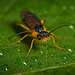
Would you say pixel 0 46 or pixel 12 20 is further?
pixel 12 20

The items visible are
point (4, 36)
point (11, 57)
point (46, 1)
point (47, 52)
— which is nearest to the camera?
point (11, 57)

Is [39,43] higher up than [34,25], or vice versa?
[34,25]

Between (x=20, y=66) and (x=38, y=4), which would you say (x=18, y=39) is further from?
(x=38, y=4)

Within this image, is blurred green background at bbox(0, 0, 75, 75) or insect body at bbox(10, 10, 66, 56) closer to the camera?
blurred green background at bbox(0, 0, 75, 75)

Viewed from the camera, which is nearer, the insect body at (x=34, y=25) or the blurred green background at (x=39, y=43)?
the blurred green background at (x=39, y=43)

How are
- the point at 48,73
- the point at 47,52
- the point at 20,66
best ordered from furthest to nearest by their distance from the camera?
the point at 47,52, the point at 20,66, the point at 48,73

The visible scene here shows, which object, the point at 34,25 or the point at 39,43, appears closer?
the point at 39,43

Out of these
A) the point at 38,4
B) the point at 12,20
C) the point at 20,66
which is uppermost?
the point at 38,4

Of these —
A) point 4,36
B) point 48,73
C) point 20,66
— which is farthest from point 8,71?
point 4,36
